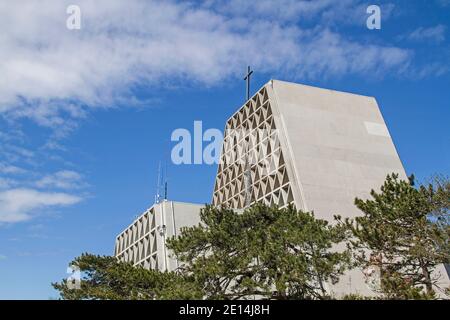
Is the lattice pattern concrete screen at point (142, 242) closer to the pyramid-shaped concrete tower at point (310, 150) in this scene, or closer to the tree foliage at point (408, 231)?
the pyramid-shaped concrete tower at point (310, 150)

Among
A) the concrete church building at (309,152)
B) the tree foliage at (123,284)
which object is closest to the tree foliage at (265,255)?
the tree foliage at (123,284)

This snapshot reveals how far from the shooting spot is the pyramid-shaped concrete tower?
3825 cm

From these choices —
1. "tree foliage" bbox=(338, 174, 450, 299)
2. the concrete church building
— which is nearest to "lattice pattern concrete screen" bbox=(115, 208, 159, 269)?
the concrete church building

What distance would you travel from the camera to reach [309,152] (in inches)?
1571

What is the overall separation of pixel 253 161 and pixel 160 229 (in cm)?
1191

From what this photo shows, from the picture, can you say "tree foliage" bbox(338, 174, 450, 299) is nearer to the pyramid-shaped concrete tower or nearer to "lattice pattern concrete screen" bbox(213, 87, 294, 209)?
the pyramid-shaped concrete tower

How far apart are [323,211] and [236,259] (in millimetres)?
15042

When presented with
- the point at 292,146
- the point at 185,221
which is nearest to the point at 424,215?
the point at 292,146

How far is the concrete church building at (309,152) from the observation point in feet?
125

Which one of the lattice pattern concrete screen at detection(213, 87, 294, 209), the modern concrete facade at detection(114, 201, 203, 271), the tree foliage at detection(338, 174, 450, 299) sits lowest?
the tree foliage at detection(338, 174, 450, 299)

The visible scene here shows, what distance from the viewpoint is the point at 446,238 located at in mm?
21031

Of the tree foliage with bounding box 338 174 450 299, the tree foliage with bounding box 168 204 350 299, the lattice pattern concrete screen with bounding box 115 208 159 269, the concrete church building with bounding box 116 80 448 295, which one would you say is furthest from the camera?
the lattice pattern concrete screen with bounding box 115 208 159 269
